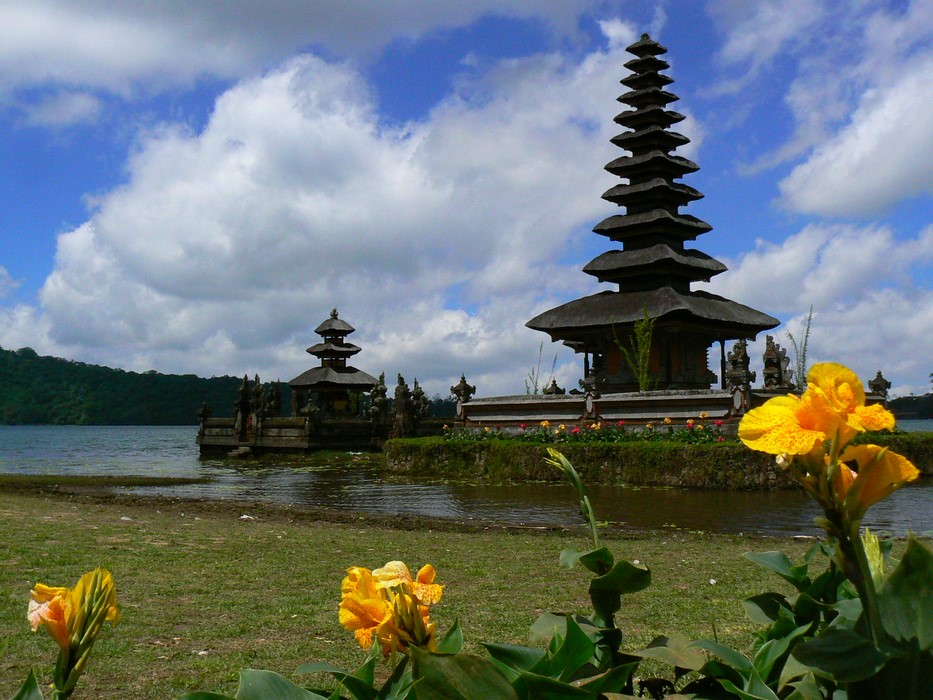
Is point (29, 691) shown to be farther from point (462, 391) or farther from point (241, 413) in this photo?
point (241, 413)

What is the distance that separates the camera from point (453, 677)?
1.34 meters

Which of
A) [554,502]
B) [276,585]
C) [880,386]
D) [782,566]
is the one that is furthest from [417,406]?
[782,566]

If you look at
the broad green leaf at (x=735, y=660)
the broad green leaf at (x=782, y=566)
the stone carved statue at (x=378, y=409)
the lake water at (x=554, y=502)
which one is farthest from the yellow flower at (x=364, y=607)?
the stone carved statue at (x=378, y=409)

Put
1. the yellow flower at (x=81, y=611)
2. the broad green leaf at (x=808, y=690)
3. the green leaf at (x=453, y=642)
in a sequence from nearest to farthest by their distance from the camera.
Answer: the yellow flower at (x=81, y=611), the broad green leaf at (x=808, y=690), the green leaf at (x=453, y=642)

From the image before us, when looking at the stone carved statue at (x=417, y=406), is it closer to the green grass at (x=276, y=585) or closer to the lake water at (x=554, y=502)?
the lake water at (x=554, y=502)

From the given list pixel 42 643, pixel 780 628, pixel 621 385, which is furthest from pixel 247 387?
pixel 780 628

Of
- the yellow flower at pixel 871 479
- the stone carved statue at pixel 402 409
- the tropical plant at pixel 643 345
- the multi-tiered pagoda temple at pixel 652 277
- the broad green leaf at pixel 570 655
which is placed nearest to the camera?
the yellow flower at pixel 871 479

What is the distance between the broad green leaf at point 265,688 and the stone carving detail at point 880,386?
109ft

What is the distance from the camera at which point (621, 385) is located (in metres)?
35.3

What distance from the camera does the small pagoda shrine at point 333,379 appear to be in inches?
2122

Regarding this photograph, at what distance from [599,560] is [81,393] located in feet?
570

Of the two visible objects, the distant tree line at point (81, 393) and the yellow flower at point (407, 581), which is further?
the distant tree line at point (81, 393)

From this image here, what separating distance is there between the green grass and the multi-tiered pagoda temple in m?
22.0

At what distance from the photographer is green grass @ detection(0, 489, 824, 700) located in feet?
16.5
